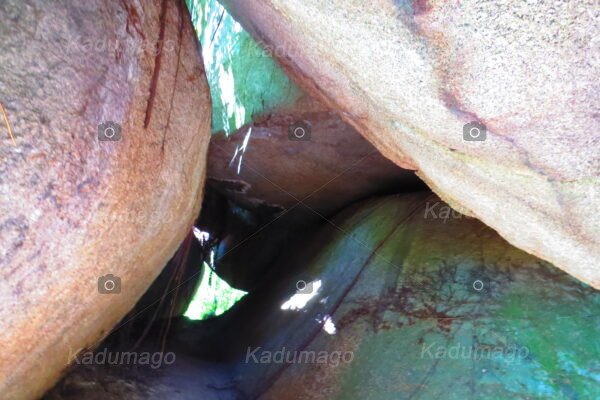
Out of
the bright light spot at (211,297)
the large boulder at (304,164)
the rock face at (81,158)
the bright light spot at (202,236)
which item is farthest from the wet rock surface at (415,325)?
the bright light spot at (202,236)

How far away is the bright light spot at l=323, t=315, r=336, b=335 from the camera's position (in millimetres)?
3244

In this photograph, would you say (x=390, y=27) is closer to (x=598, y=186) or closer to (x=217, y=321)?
(x=598, y=186)

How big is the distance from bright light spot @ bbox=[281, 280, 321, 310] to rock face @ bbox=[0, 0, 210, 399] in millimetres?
1143

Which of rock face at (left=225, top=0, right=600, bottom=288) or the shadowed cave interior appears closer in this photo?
rock face at (left=225, top=0, right=600, bottom=288)

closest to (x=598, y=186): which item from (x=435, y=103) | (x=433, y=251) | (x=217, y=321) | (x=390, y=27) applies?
(x=435, y=103)

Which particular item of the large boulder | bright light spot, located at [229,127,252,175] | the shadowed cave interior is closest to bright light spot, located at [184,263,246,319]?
the shadowed cave interior

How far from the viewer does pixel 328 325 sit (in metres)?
3.30

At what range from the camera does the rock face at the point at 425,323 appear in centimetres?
263

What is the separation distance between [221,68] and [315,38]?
2.09 m

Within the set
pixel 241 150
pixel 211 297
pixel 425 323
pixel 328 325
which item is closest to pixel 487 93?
pixel 425 323

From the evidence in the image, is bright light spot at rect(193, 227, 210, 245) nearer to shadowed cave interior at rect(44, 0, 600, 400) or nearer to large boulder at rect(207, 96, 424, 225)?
shadowed cave interior at rect(44, 0, 600, 400)

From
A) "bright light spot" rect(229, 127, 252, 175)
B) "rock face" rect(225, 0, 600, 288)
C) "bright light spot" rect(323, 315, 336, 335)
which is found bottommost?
"bright light spot" rect(323, 315, 336, 335)

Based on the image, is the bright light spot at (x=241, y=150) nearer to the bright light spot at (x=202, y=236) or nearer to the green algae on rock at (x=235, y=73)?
the green algae on rock at (x=235, y=73)

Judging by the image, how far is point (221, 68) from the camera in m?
3.99
